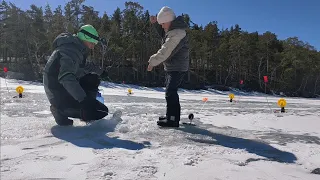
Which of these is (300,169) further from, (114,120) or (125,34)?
(125,34)

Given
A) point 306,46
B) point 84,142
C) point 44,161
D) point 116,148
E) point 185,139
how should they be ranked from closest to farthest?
point 44,161 → point 116,148 → point 84,142 → point 185,139 → point 306,46

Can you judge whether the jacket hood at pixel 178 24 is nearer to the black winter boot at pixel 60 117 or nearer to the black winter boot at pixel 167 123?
the black winter boot at pixel 167 123

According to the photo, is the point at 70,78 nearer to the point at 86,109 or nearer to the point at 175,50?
the point at 86,109

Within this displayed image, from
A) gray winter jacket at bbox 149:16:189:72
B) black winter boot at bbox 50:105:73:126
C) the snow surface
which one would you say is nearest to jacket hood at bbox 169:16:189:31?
gray winter jacket at bbox 149:16:189:72

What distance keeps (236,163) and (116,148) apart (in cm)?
87

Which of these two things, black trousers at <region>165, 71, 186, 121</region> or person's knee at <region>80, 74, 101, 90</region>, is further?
black trousers at <region>165, 71, 186, 121</region>

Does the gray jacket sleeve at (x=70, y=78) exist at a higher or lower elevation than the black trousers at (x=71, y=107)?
higher

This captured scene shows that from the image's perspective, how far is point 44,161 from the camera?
5.87 ft

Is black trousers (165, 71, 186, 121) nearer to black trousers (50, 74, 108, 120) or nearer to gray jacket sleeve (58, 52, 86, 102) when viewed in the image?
black trousers (50, 74, 108, 120)

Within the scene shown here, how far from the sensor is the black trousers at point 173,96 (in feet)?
11.3

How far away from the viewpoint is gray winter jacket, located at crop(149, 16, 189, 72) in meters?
3.55

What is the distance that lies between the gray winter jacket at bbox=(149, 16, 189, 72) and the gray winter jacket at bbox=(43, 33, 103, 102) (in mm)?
939

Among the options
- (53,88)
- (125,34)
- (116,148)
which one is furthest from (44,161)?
(125,34)

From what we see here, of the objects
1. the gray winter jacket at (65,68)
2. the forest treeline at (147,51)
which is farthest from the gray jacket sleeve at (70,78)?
the forest treeline at (147,51)
